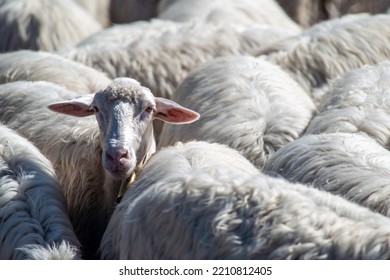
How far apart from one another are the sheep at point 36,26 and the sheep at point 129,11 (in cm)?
229

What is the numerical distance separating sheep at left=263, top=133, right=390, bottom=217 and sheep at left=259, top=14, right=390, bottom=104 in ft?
5.25

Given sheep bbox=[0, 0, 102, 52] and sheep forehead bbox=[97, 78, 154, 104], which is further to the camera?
sheep bbox=[0, 0, 102, 52]

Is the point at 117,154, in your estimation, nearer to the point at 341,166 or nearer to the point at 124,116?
the point at 124,116

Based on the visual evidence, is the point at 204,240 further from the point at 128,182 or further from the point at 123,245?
the point at 128,182

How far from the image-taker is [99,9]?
1114 centimetres

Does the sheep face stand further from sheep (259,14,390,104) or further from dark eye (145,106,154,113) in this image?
sheep (259,14,390,104)

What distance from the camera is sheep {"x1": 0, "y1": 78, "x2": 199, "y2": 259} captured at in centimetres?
536

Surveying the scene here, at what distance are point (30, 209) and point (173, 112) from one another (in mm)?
986

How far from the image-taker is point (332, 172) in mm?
5199

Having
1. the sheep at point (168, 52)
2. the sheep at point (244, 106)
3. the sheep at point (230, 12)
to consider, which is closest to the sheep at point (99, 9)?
the sheep at point (230, 12)

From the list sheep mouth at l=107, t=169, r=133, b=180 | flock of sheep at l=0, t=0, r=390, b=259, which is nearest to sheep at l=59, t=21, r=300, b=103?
flock of sheep at l=0, t=0, r=390, b=259

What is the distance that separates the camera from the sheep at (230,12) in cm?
916

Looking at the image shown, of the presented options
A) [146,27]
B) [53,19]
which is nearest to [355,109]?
[146,27]

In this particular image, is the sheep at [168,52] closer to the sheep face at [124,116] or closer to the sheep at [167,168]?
the sheep face at [124,116]
